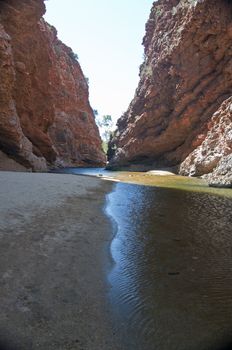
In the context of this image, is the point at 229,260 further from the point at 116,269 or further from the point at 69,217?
the point at 69,217

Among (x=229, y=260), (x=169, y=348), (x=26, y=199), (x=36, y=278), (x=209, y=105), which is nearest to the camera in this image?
(x=169, y=348)

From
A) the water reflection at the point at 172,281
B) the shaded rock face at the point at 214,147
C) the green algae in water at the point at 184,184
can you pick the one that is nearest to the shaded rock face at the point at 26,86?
the green algae in water at the point at 184,184

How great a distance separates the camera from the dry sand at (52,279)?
169 inches

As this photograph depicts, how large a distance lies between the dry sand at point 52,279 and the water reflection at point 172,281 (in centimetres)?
36

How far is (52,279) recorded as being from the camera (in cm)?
589

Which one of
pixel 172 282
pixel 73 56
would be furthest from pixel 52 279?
pixel 73 56

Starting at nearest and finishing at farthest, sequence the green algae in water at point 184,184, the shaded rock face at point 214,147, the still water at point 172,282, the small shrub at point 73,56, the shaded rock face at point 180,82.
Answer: the still water at point 172,282 < the green algae in water at point 184,184 < the shaded rock face at point 214,147 < the shaded rock face at point 180,82 < the small shrub at point 73,56

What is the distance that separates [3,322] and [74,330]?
96 centimetres

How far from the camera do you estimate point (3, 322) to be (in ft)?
14.5

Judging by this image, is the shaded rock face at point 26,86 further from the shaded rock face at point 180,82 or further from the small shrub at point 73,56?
the small shrub at point 73,56

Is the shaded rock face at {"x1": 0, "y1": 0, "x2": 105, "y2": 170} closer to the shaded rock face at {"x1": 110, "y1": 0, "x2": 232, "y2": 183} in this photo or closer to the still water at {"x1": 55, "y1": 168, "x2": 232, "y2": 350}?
the shaded rock face at {"x1": 110, "y1": 0, "x2": 232, "y2": 183}

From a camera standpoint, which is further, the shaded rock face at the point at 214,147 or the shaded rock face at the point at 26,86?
the shaded rock face at the point at 214,147

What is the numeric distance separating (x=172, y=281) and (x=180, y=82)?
4229 cm

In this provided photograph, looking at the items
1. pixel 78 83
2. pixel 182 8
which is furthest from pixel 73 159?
pixel 182 8
